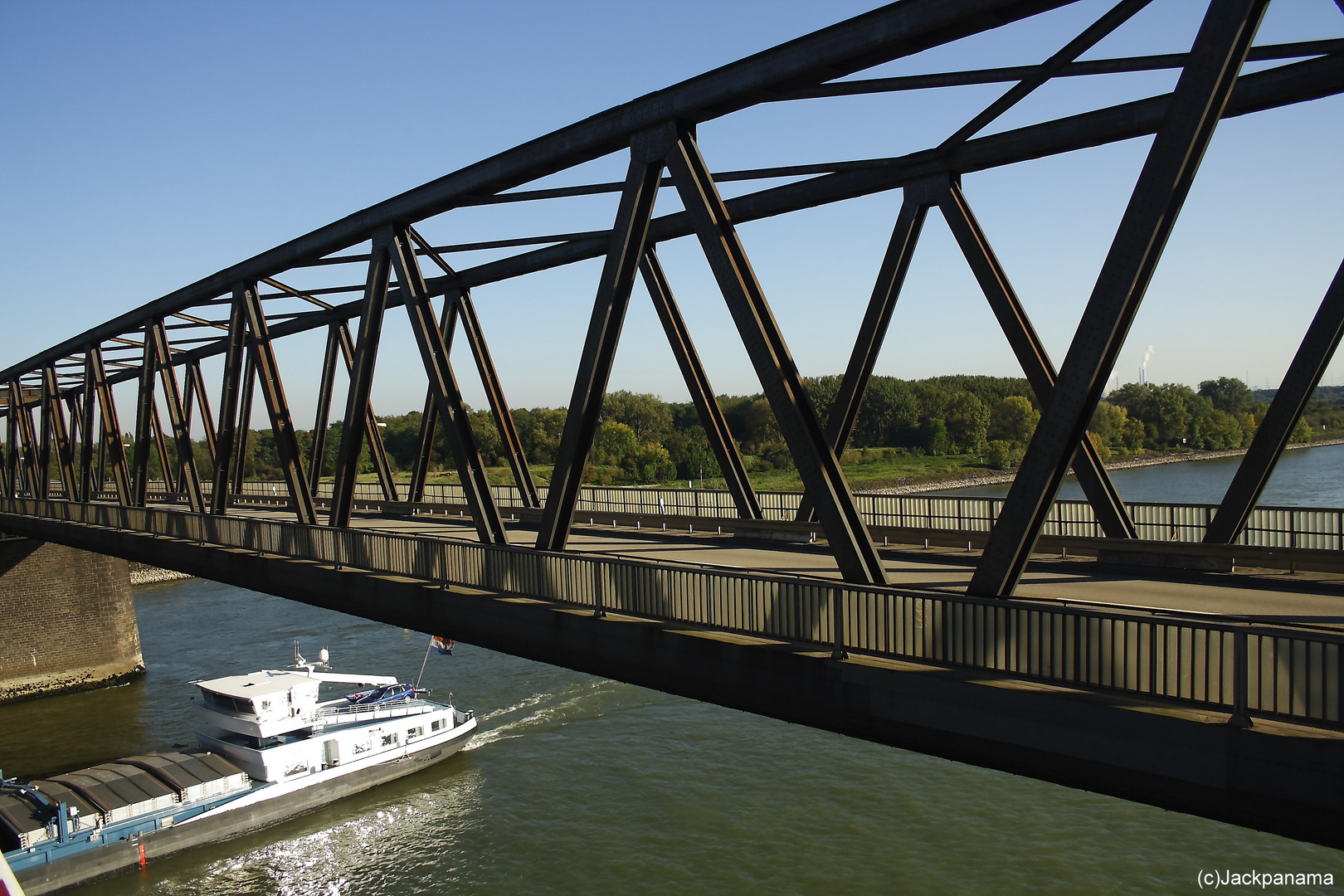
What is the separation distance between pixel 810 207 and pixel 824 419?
72.4m

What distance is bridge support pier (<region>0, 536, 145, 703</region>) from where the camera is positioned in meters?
38.7

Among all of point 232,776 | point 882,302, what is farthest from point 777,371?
point 232,776

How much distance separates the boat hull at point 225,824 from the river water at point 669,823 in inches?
12.1

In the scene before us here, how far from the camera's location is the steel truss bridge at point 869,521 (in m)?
7.12

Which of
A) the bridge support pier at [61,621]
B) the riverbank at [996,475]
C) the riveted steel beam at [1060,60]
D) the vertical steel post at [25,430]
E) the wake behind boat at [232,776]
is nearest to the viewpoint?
the riveted steel beam at [1060,60]

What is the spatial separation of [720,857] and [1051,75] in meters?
Result: 17.3

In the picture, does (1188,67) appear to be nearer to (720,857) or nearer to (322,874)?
(720,857)

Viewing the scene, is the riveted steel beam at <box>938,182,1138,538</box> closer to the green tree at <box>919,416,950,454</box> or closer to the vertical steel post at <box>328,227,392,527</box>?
the vertical steel post at <box>328,227,392,527</box>

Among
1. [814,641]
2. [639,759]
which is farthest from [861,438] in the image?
[814,641]

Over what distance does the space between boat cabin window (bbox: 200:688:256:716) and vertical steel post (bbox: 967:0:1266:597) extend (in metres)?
25.4

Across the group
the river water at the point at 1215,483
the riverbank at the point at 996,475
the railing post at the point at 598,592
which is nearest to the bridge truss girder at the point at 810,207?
the railing post at the point at 598,592

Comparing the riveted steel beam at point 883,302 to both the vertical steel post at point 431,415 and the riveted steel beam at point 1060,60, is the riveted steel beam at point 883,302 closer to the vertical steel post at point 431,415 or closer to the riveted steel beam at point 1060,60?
the riveted steel beam at point 1060,60

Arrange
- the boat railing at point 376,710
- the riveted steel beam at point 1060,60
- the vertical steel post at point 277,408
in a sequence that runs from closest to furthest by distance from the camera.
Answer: the riveted steel beam at point 1060,60
the vertical steel post at point 277,408
the boat railing at point 376,710

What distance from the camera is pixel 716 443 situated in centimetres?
1897
